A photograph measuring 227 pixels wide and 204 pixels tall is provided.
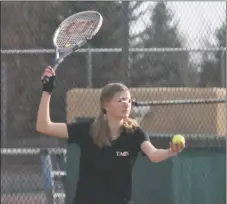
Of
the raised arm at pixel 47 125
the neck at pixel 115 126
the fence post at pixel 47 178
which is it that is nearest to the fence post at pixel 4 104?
the fence post at pixel 47 178

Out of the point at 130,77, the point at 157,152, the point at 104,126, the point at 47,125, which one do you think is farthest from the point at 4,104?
the point at 157,152

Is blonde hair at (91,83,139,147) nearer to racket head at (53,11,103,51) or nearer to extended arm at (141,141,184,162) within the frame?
extended arm at (141,141,184,162)

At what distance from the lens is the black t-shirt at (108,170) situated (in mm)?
4137

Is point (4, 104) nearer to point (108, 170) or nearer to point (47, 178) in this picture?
point (47, 178)

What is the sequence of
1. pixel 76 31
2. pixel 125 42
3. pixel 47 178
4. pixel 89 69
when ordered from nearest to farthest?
pixel 76 31
pixel 47 178
pixel 125 42
pixel 89 69

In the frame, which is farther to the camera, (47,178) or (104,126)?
(47,178)

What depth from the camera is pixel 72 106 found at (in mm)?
7219

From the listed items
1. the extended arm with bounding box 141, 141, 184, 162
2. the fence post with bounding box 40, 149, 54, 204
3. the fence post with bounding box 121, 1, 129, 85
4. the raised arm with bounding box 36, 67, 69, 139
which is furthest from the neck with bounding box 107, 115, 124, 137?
the fence post with bounding box 121, 1, 129, 85

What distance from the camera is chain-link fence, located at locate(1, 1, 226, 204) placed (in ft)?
21.6

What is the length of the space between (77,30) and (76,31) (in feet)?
0.03

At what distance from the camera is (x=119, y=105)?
4227 mm

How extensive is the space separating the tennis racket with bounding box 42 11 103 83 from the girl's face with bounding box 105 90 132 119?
765mm

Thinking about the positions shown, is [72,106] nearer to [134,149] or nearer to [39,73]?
[39,73]

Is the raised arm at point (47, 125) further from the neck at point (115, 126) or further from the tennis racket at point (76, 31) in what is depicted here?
the tennis racket at point (76, 31)
